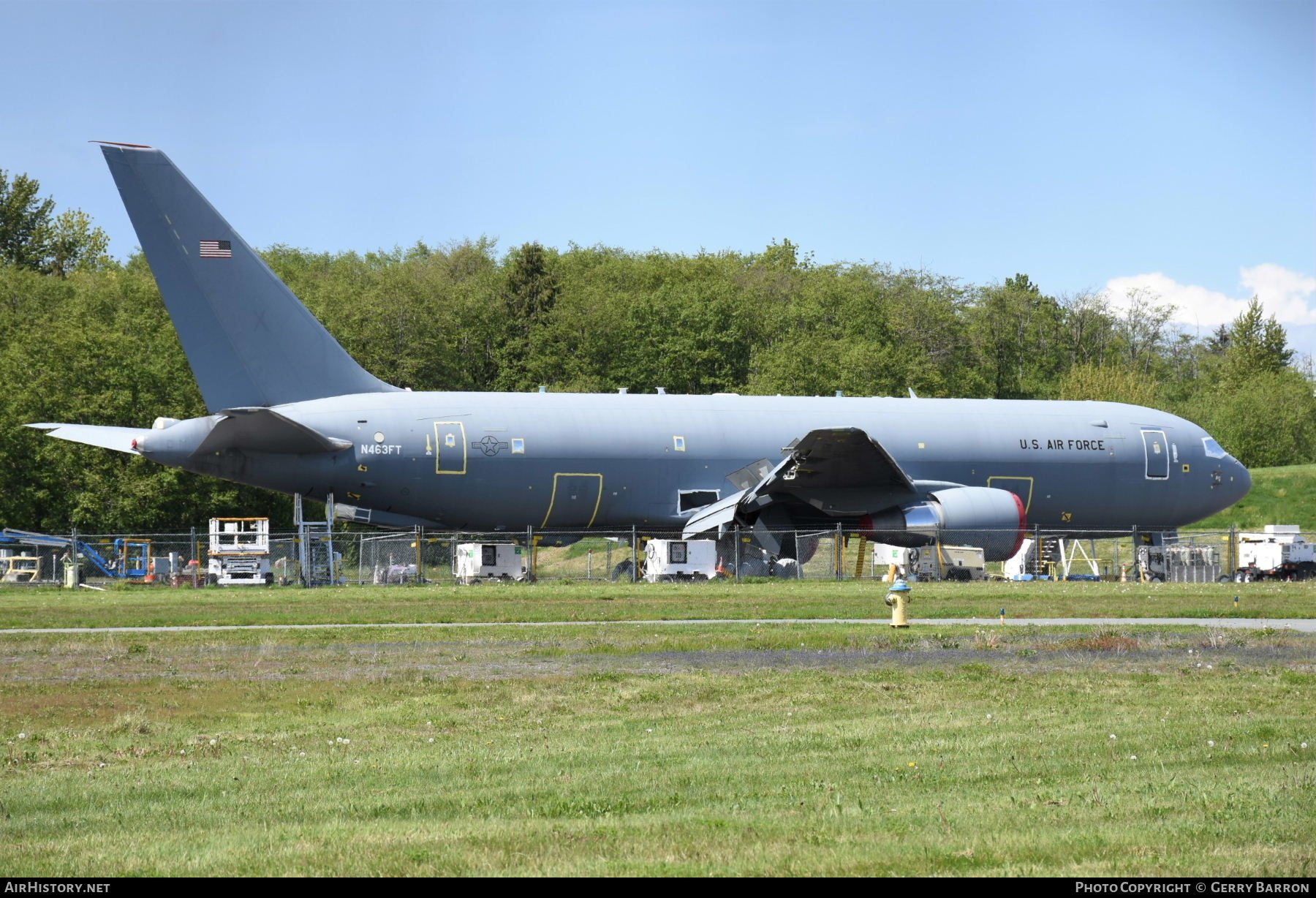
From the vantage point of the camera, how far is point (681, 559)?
31.5 metres

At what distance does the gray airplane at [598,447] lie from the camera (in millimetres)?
28531

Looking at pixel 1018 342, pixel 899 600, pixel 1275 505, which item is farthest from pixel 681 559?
pixel 1018 342

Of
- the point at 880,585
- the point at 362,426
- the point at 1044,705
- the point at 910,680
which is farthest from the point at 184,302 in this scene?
the point at 1044,705

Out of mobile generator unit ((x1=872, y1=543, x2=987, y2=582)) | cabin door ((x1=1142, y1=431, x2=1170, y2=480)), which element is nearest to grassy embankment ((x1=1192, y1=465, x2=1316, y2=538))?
cabin door ((x1=1142, y1=431, x2=1170, y2=480))

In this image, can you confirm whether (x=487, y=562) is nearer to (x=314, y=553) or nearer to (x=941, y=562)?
(x=314, y=553)

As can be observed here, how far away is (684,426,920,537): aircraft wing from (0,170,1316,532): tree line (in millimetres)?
22082

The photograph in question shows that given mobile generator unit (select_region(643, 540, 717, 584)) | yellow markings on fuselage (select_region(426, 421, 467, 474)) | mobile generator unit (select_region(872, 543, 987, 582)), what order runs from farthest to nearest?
mobile generator unit (select_region(872, 543, 987, 582)) < mobile generator unit (select_region(643, 540, 717, 584)) < yellow markings on fuselage (select_region(426, 421, 467, 474))

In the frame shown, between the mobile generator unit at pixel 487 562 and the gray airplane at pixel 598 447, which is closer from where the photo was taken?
the gray airplane at pixel 598 447

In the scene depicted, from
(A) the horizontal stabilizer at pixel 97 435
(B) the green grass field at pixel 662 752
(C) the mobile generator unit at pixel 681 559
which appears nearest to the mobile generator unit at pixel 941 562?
(C) the mobile generator unit at pixel 681 559

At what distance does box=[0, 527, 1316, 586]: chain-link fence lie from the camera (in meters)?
31.6

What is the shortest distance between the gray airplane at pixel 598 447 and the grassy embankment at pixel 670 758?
1266 cm

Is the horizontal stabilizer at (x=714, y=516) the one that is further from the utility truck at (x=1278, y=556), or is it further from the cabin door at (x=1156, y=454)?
the utility truck at (x=1278, y=556)

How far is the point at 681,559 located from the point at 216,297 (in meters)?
11.5

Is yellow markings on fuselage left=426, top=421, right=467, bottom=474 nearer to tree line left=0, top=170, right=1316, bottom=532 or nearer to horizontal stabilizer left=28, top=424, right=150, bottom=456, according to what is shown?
horizontal stabilizer left=28, top=424, right=150, bottom=456
